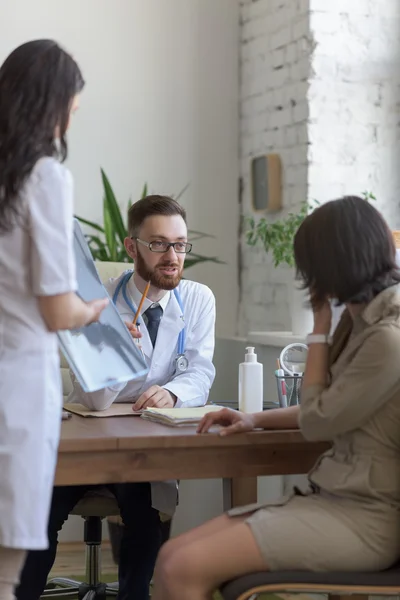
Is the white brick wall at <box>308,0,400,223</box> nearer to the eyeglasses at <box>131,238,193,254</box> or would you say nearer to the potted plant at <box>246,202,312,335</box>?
the potted plant at <box>246,202,312,335</box>

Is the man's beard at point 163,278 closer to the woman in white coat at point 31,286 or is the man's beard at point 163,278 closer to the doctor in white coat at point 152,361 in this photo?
the doctor in white coat at point 152,361

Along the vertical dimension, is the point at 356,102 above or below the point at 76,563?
above

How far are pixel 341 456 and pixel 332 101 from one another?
7.90ft

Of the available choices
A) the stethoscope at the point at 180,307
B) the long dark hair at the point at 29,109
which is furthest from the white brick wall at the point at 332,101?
the long dark hair at the point at 29,109

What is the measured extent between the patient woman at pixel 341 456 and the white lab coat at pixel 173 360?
2.07 ft

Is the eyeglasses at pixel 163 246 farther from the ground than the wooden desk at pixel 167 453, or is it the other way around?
the eyeglasses at pixel 163 246

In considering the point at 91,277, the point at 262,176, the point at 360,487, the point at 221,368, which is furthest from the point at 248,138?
the point at 360,487

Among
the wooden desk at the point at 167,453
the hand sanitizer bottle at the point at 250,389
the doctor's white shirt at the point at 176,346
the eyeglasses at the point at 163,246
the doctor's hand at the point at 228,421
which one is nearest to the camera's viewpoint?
the wooden desk at the point at 167,453

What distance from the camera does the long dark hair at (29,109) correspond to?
1.84 metres

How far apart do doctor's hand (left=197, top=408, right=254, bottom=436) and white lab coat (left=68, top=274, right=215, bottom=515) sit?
0.39 meters

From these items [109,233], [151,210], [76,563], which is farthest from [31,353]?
[76,563]

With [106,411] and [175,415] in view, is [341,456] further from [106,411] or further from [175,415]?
[106,411]

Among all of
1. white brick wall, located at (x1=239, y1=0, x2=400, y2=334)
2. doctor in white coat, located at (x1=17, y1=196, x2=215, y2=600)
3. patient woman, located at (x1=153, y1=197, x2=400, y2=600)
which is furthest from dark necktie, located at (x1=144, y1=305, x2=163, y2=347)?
white brick wall, located at (x1=239, y1=0, x2=400, y2=334)

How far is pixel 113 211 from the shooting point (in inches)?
165
